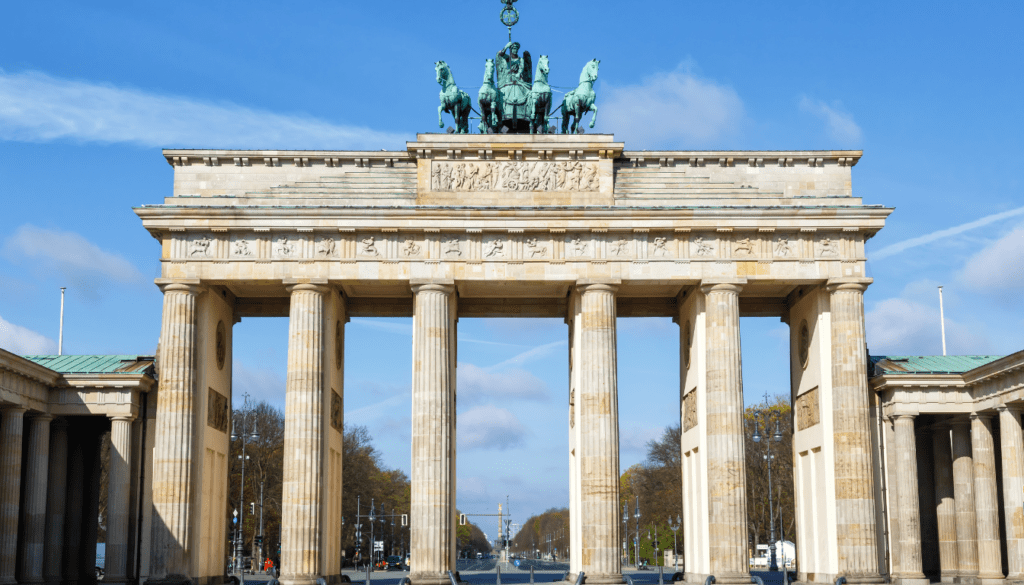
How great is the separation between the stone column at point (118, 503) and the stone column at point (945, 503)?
28.7m

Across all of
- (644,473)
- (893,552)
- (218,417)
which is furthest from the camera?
(644,473)

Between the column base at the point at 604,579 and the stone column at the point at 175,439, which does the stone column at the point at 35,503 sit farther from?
the column base at the point at 604,579

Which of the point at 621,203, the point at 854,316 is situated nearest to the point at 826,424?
the point at 854,316

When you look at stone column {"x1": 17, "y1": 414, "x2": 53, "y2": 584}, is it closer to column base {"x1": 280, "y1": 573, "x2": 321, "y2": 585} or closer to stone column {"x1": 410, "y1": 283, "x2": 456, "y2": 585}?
column base {"x1": 280, "y1": 573, "x2": 321, "y2": 585}

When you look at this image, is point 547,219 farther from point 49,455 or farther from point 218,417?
point 49,455

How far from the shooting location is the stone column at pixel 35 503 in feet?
121

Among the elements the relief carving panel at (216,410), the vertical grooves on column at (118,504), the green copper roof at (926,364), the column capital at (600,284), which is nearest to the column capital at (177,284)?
the relief carving panel at (216,410)

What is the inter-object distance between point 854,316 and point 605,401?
30.6ft

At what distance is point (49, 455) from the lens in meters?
40.2

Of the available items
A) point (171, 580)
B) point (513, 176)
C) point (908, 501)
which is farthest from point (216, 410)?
point (908, 501)

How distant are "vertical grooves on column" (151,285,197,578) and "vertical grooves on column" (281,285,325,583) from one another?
3.34 metres

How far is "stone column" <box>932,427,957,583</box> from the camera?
40188mm

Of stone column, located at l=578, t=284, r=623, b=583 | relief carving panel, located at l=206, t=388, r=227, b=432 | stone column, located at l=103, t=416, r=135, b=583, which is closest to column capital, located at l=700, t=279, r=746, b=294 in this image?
stone column, located at l=578, t=284, r=623, b=583

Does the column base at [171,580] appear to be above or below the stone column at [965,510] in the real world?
below
